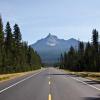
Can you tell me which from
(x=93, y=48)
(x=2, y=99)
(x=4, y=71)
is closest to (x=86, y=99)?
(x=2, y=99)

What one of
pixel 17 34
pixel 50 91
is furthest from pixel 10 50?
pixel 50 91

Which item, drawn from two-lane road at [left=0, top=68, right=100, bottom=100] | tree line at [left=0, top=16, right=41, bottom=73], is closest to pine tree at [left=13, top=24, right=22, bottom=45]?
tree line at [left=0, top=16, right=41, bottom=73]

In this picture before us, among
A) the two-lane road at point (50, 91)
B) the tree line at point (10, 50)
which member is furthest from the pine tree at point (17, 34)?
the two-lane road at point (50, 91)

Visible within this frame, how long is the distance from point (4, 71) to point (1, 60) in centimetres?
278

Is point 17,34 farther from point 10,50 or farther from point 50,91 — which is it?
point 50,91

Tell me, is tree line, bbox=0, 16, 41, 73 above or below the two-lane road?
above

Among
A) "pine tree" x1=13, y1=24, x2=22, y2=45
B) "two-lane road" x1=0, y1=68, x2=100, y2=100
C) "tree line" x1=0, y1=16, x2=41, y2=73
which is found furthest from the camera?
"pine tree" x1=13, y1=24, x2=22, y2=45

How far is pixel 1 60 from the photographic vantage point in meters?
81.3

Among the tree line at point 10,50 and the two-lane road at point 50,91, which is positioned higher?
the tree line at point 10,50

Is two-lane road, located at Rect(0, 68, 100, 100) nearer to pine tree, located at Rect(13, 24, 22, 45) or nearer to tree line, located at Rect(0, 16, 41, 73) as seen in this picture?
tree line, located at Rect(0, 16, 41, 73)

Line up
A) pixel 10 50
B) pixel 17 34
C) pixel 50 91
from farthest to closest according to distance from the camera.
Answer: pixel 17 34
pixel 10 50
pixel 50 91

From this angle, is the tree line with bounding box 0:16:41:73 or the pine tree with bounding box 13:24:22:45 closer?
the tree line with bounding box 0:16:41:73

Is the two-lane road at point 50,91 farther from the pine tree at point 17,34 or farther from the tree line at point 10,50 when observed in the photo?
the pine tree at point 17,34

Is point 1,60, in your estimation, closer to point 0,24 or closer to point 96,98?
point 0,24
